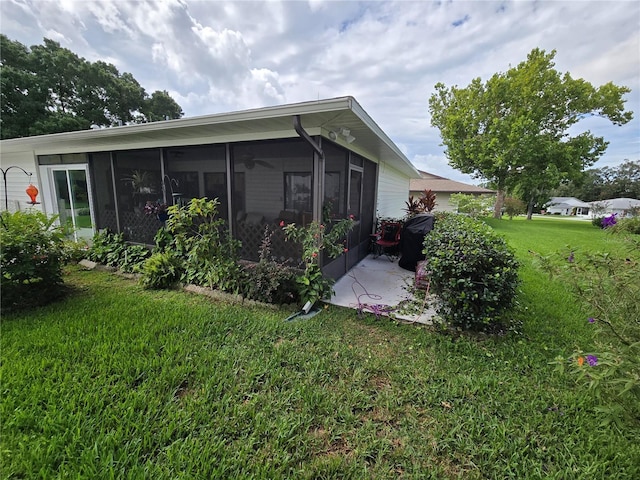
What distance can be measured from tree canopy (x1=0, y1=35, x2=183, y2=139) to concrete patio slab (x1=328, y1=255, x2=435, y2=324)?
65.2ft

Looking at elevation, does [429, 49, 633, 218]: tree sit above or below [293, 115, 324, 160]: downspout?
above

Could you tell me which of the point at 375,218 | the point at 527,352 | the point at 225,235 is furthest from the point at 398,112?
the point at 527,352

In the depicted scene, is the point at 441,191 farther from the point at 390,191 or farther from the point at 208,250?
the point at 208,250

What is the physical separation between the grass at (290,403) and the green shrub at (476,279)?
0.27 metres

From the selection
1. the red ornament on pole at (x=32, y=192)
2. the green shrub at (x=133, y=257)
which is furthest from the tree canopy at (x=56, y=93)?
the green shrub at (x=133, y=257)

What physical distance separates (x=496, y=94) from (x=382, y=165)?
51.7ft

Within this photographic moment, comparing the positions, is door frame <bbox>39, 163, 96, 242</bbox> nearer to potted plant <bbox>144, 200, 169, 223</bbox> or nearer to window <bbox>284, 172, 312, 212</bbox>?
potted plant <bbox>144, 200, 169, 223</bbox>

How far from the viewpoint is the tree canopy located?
14547mm

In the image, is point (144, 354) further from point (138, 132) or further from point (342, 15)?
point (342, 15)

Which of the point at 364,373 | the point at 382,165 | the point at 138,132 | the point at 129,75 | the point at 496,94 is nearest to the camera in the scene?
the point at 364,373

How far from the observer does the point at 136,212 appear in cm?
517

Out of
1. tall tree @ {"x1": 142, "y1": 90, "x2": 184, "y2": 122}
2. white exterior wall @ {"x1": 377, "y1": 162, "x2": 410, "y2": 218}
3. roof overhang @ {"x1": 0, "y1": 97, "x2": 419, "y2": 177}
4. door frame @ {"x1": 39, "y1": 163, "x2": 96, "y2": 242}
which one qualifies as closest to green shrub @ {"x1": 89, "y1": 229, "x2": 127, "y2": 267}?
door frame @ {"x1": 39, "y1": 163, "x2": 96, "y2": 242}

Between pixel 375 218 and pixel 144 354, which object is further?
pixel 375 218

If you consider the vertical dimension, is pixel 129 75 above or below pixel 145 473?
above
